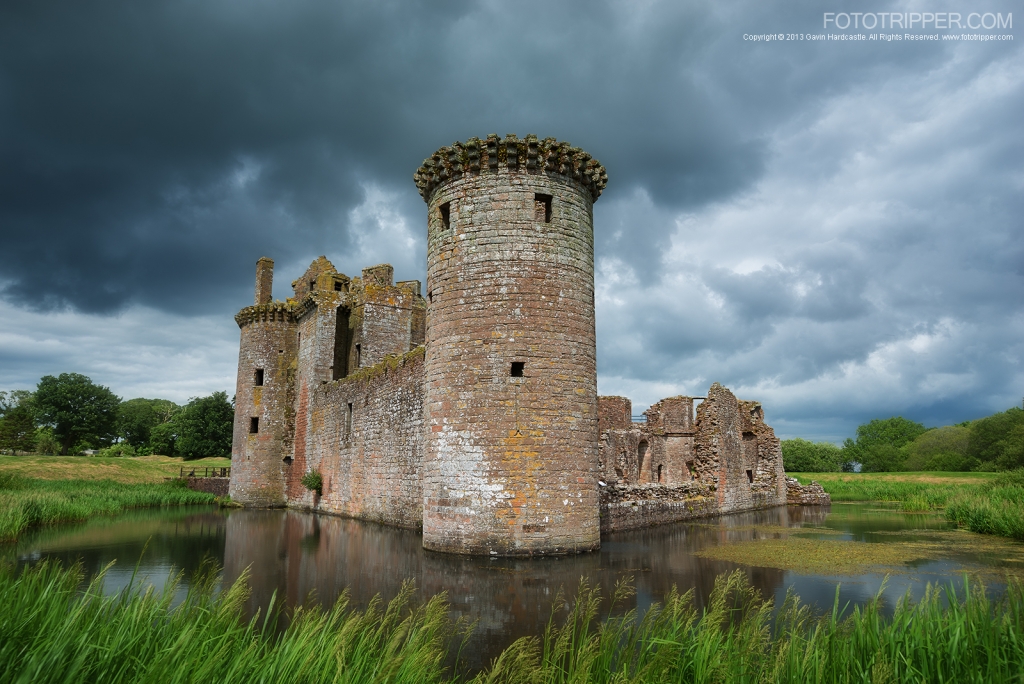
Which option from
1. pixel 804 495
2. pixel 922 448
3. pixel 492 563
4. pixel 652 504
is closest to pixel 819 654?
pixel 492 563

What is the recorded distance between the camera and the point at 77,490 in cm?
2192

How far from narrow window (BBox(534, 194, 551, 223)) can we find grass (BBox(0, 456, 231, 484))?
97.4ft

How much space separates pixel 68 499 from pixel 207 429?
37.8 metres

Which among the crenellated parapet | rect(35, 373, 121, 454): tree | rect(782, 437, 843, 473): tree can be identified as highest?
the crenellated parapet

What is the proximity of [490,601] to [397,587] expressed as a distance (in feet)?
4.80

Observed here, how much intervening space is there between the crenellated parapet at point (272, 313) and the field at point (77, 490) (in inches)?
323

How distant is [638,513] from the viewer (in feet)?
52.9

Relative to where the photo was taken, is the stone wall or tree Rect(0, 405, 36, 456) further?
tree Rect(0, 405, 36, 456)

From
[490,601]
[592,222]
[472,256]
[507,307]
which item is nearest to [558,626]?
[490,601]

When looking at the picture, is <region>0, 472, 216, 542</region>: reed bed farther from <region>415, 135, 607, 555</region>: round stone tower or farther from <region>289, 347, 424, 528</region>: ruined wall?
<region>415, 135, 607, 555</region>: round stone tower

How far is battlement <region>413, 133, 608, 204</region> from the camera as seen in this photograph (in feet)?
37.9

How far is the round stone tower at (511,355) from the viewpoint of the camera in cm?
1077

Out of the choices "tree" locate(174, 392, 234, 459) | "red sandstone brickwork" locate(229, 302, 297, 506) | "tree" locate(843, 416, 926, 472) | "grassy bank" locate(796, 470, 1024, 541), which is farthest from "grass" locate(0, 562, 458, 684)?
"tree" locate(843, 416, 926, 472)

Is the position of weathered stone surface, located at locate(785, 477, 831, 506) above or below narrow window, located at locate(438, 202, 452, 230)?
below
